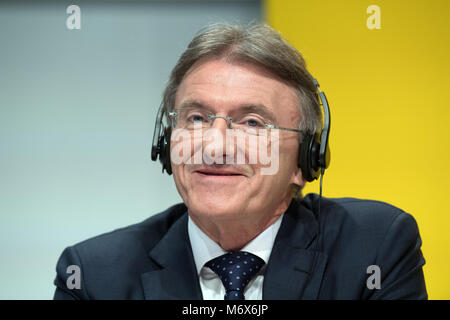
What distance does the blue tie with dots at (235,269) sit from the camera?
149 centimetres

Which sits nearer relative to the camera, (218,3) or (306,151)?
(306,151)

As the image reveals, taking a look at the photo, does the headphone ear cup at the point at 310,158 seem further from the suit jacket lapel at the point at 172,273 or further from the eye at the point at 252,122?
the suit jacket lapel at the point at 172,273

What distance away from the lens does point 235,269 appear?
5.02ft

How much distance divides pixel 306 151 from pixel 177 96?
47 centimetres

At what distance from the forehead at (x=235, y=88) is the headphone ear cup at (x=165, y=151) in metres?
0.12

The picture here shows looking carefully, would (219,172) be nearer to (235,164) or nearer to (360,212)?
(235,164)

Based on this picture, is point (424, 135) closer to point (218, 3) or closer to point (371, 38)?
point (371, 38)

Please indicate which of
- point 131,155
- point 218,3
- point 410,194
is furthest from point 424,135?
point 131,155

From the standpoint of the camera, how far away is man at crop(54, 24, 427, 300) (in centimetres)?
149

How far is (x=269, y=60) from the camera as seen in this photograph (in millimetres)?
1562
